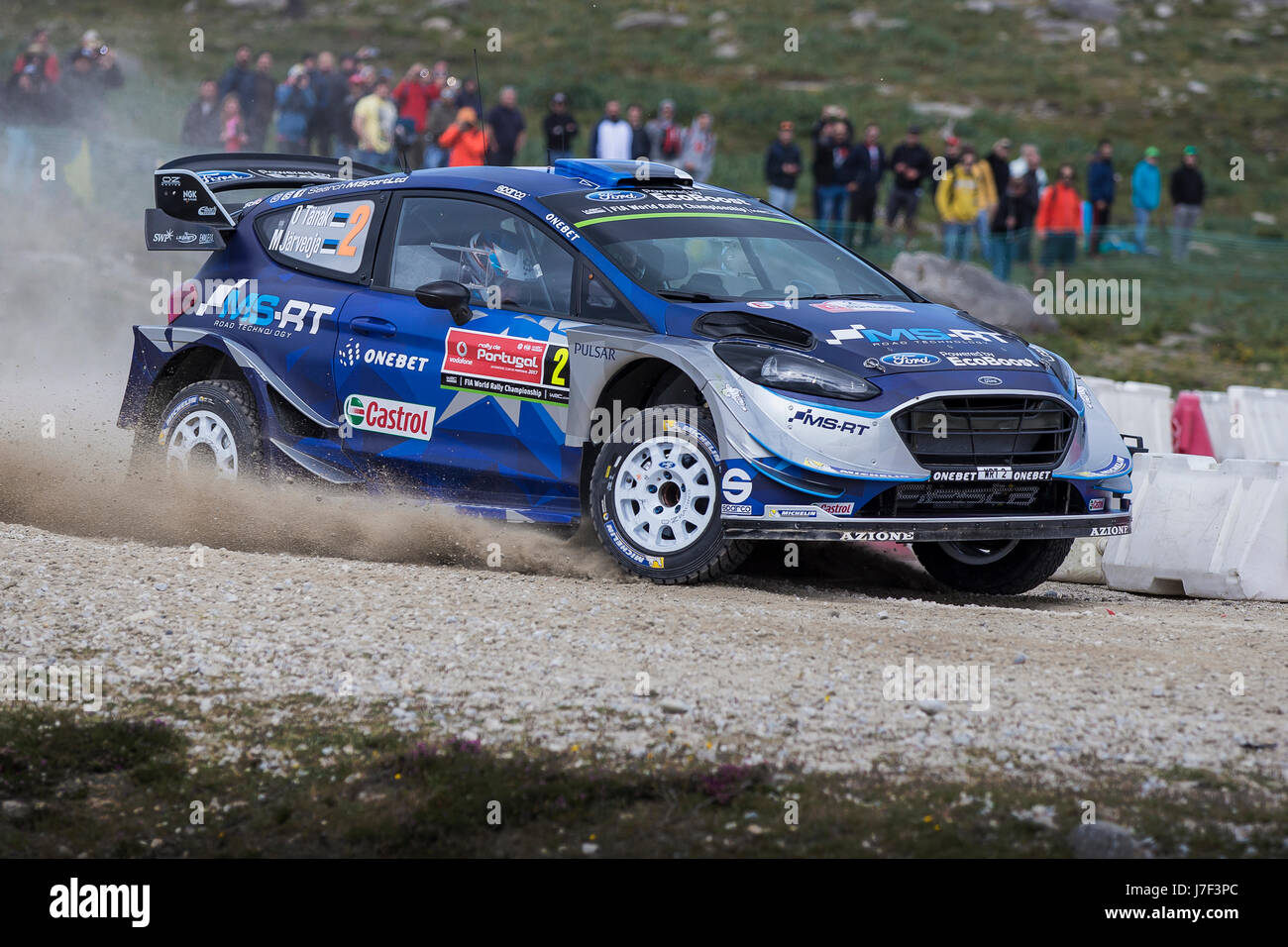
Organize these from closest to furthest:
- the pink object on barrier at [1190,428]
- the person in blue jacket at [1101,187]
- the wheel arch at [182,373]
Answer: the wheel arch at [182,373] → the pink object on barrier at [1190,428] → the person in blue jacket at [1101,187]

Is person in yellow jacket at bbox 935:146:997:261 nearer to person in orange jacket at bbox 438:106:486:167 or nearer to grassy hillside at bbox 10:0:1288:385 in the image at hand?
person in orange jacket at bbox 438:106:486:167

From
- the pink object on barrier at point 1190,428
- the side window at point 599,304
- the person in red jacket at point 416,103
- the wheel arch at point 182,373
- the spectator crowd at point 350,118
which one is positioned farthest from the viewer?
the person in red jacket at point 416,103

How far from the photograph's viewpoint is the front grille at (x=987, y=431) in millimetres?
7168

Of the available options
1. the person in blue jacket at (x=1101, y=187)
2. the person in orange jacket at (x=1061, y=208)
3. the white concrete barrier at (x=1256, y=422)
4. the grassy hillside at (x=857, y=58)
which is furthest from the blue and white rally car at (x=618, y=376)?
the grassy hillside at (x=857, y=58)

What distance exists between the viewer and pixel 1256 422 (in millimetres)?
11930

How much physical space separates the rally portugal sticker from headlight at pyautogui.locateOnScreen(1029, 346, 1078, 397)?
221 cm

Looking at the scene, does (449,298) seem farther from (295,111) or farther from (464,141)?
(295,111)

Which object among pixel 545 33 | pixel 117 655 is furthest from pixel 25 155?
pixel 545 33

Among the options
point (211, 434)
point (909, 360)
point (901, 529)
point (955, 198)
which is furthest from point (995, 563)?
point (955, 198)

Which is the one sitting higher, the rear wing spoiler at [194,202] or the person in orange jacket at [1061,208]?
the person in orange jacket at [1061,208]

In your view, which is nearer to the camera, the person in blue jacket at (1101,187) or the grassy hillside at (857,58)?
the person in blue jacket at (1101,187)

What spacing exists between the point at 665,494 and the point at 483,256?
1667 mm

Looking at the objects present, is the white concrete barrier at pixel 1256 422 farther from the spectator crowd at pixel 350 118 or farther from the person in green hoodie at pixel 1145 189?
the person in green hoodie at pixel 1145 189

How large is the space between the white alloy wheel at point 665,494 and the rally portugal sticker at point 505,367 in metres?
0.54
